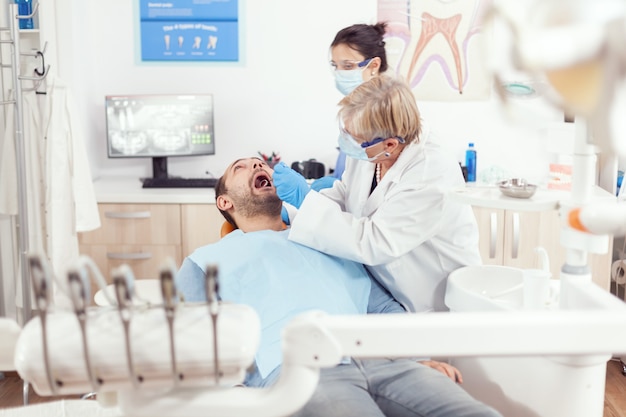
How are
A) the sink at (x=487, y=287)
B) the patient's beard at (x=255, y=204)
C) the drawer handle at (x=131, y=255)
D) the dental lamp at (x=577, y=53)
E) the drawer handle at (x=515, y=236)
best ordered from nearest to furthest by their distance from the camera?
1. the dental lamp at (x=577, y=53)
2. the sink at (x=487, y=287)
3. the patient's beard at (x=255, y=204)
4. the drawer handle at (x=515, y=236)
5. the drawer handle at (x=131, y=255)

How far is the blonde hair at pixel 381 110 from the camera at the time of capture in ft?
6.06

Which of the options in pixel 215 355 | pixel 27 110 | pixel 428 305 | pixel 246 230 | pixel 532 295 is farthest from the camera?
pixel 27 110

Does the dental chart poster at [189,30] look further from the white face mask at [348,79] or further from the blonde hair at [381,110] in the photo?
the blonde hair at [381,110]

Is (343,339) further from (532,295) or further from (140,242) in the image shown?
(140,242)

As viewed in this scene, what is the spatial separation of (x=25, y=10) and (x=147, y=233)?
1170mm

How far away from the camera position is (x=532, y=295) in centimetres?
156

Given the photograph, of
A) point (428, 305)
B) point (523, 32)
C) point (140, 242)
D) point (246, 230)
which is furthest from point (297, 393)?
point (140, 242)

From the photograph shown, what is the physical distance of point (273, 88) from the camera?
3.83 meters

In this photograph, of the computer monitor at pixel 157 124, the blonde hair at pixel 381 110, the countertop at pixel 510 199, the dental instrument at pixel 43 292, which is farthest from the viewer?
the computer monitor at pixel 157 124

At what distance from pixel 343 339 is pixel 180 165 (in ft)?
9.82

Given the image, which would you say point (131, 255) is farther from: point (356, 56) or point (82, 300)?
point (82, 300)

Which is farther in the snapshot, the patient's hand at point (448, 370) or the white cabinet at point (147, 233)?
the white cabinet at point (147, 233)

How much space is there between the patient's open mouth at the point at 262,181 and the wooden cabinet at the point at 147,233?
47.0 inches

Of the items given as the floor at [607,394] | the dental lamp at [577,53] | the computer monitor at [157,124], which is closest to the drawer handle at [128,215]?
the computer monitor at [157,124]
